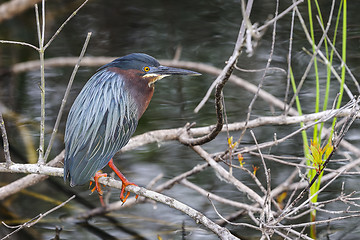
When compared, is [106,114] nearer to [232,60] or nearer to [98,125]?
[98,125]

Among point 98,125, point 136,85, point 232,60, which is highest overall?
point 232,60

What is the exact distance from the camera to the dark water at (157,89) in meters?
4.05

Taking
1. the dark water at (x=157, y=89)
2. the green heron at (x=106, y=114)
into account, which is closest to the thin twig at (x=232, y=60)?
the green heron at (x=106, y=114)

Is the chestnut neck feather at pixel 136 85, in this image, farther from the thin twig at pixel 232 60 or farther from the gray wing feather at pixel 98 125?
the thin twig at pixel 232 60

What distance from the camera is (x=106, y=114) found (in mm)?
2953

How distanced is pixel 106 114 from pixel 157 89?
8.99 ft

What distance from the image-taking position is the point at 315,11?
6.71 metres

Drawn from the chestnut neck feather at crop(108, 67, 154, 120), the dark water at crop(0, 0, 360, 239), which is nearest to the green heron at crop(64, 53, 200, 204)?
the chestnut neck feather at crop(108, 67, 154, 120)

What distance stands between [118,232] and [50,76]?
261 cm

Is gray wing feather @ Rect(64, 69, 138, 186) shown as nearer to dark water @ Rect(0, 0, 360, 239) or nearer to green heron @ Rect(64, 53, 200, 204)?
green heron @ Rect(64, 53, 200, 204)


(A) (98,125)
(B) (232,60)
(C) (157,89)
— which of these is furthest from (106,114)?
(C) (157,89)

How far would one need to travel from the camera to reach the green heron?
2.82 m

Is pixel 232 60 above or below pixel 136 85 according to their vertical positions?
above

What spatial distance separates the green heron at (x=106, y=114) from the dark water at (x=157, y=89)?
3.75 ft
